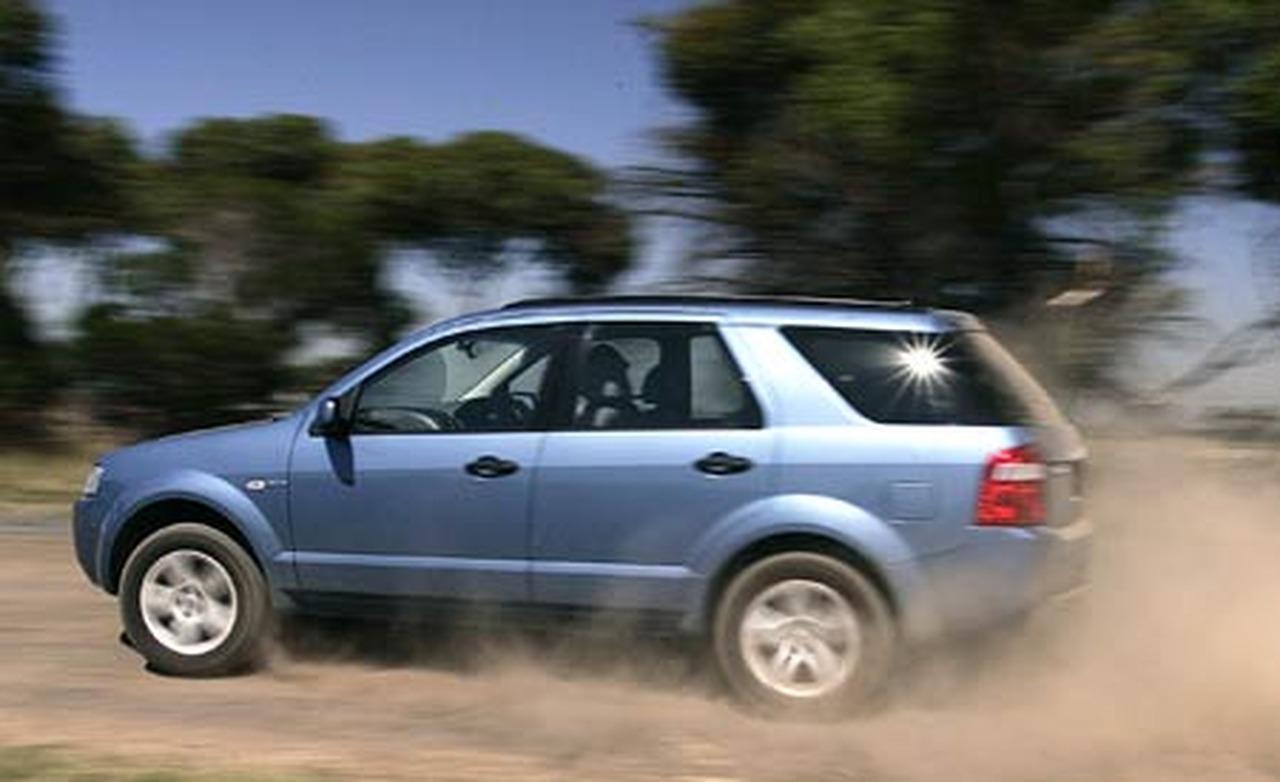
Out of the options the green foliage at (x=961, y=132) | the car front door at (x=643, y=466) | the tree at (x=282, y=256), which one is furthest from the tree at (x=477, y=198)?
the car front door at (x=643, y=466)

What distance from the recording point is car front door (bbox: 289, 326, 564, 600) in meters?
7.15

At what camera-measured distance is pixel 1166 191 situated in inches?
479

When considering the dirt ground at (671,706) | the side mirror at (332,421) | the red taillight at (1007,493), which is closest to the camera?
the dirt ground at (671,706)

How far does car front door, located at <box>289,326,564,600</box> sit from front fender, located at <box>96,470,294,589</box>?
12 cm

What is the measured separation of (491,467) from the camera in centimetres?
715

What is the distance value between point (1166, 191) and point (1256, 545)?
3.67 meters

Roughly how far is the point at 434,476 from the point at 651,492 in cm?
105

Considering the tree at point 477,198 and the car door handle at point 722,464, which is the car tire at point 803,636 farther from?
the tree at point 477,198

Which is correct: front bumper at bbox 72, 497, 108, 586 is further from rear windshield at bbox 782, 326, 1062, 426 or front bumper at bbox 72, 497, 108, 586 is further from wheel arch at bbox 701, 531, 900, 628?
rear windshield at bbox 782, 326, 1062, 426

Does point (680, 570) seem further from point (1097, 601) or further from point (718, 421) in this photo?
point (1097, 601)

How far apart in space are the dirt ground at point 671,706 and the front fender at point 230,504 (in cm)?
58

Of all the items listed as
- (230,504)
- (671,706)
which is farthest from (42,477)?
(671,706)

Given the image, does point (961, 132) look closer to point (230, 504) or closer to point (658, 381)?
point (658, 381)

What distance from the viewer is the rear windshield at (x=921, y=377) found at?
265 inches
